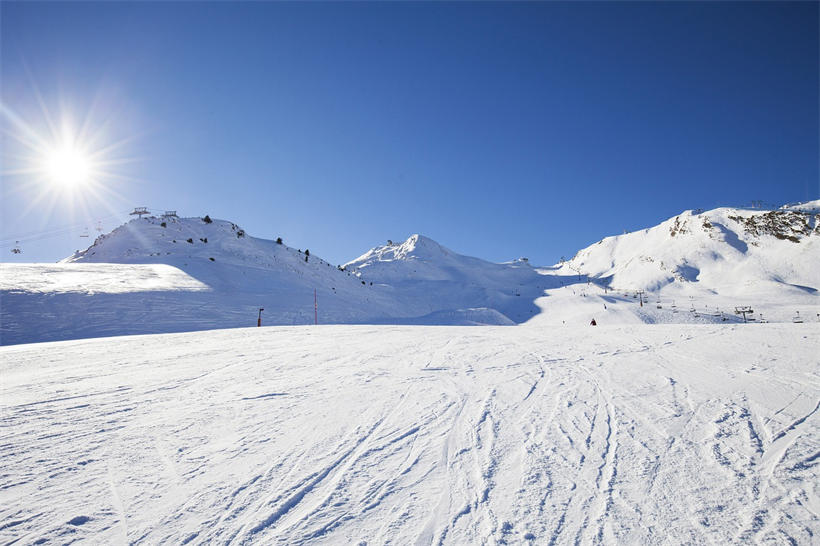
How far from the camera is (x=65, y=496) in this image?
9.76 feet

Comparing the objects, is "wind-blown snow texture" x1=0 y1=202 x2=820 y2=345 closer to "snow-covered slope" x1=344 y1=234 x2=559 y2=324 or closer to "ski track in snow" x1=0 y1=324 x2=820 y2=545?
"snow-covered slope" x1=344 y1=234 x2=559 y2=324

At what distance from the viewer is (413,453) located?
381 cm

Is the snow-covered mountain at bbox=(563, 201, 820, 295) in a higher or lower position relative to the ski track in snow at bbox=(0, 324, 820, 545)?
higher

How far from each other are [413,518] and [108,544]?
2.11 m

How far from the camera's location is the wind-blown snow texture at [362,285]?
1864 centimetres

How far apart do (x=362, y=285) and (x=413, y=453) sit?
43773 mm

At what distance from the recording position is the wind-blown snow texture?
734 inches

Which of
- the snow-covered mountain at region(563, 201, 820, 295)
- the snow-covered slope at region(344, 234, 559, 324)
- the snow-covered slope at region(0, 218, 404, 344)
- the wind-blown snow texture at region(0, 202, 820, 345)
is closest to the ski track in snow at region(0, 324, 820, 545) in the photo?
the snow-covered slope at region(0, 218, 404, 344)

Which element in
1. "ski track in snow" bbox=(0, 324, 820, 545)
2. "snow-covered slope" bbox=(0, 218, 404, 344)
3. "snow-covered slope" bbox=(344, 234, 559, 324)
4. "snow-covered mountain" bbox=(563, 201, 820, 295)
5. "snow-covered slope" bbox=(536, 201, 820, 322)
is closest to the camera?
"ski track in snow" bbox=(0, 324, 820, 545)

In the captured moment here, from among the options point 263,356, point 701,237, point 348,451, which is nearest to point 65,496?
point 348,451

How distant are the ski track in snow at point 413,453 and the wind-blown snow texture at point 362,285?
1365 cm

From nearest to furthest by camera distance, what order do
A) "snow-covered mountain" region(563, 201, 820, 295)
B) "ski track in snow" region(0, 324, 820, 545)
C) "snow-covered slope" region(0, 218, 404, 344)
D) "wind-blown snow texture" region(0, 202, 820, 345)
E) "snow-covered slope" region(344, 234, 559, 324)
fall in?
1. "ski track in snow" region(0, 324, 820, 545)
2. "snow-covered slope" region(0, 218, 404, 344)
3. "wind-blown snow texture" region(0, 202, 820, 345)
4. "snow-covered slope" region(344, 234, 559, 324)
5. "snow-covered mountain" region(563, 201, 820, 295)

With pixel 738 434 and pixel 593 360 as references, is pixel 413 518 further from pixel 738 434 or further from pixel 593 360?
pixel 593 360

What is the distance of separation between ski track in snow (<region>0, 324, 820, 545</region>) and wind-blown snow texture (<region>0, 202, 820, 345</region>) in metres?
13.6
